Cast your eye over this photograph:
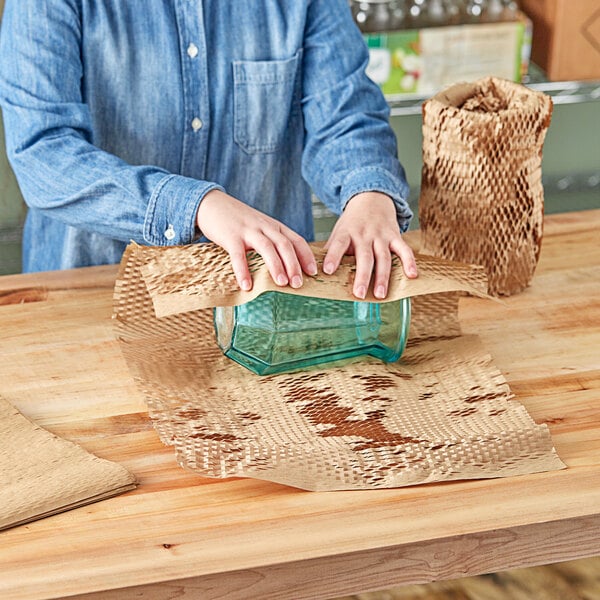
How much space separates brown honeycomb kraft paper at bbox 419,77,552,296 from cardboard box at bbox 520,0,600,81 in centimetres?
100

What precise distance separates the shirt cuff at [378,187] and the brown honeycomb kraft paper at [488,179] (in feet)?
0.08

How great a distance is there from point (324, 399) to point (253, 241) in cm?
17

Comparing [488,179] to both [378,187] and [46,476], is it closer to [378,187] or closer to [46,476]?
[378,187]

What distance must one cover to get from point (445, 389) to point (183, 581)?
0.34 meters

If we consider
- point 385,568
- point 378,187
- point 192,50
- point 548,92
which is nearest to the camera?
point 385,568

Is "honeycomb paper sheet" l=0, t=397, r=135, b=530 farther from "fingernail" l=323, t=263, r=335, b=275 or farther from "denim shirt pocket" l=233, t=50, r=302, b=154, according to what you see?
"denim shirt pocket" l=233, t=50, r=302, b=154

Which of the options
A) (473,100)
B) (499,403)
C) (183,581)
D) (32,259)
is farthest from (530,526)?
(32,259)

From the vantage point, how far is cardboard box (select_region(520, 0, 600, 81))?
2.05 meters

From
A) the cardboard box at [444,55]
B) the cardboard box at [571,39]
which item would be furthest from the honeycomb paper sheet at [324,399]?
the cardboard box at [571,39]

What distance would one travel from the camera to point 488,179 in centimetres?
108

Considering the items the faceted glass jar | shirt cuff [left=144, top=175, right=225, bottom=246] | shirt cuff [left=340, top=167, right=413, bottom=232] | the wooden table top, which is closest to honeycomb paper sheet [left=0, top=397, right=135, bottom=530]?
the wooden table top

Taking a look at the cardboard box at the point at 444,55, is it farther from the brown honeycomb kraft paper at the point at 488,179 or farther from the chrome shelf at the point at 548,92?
the brown honeycomb kraft paper at the point at 488,179

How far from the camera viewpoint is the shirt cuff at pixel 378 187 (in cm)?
113

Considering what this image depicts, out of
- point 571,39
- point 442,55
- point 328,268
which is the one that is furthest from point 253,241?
point 571,39
